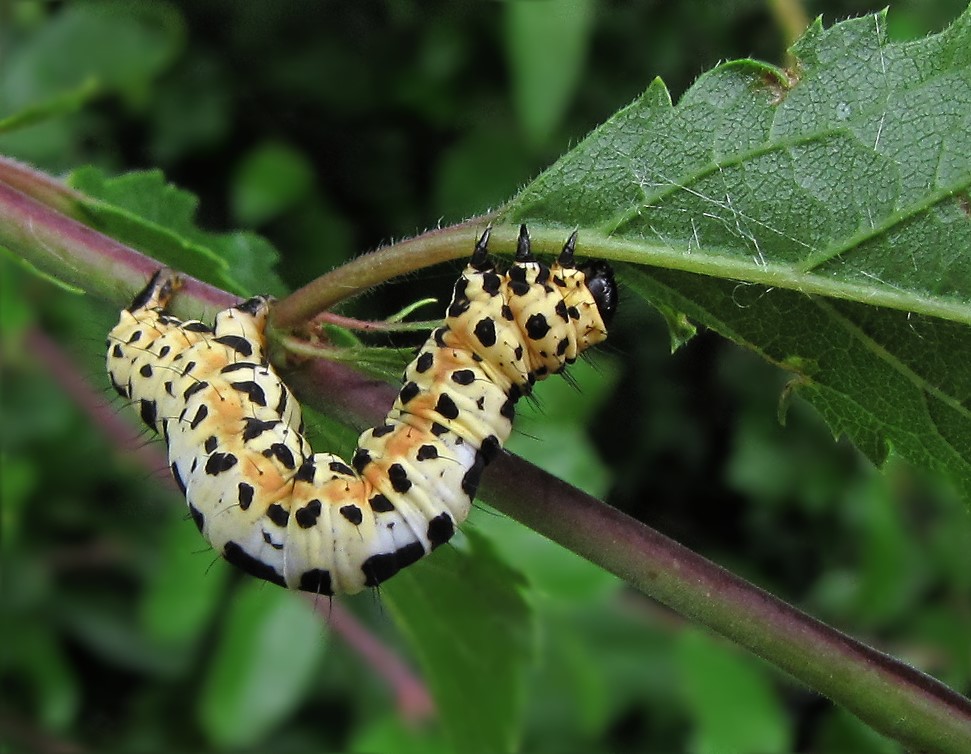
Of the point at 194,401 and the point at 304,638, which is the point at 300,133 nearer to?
the point at 304,638

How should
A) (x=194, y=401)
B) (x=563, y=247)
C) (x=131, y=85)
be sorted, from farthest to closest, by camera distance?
1. (x=131, y=85)
2. (x=194, y=401)
3. (x=563, y=247)

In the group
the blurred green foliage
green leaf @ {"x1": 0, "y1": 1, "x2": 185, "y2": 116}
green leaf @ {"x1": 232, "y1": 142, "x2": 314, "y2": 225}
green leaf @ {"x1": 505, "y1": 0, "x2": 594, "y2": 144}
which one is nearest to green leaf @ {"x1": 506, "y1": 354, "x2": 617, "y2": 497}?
the blurred green foliage

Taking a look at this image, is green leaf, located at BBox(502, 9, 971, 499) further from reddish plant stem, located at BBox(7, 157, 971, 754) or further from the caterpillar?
reddish plant stem, located at BBox(7, 157, 971, 754)

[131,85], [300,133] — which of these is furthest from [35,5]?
[300,133]

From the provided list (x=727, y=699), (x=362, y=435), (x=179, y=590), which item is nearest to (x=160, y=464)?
(x=179, y=590)

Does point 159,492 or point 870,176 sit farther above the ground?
point 159,492

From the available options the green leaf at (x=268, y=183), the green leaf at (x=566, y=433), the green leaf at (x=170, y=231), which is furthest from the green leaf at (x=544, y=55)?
the green leaf at (x=170, y=231)

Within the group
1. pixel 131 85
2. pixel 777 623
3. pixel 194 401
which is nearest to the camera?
pixel 777 623
